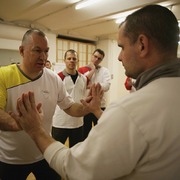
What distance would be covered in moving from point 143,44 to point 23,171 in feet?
4.07

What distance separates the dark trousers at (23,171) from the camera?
1406 mm

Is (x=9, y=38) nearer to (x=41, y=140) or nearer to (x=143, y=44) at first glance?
(x=41, y=140)

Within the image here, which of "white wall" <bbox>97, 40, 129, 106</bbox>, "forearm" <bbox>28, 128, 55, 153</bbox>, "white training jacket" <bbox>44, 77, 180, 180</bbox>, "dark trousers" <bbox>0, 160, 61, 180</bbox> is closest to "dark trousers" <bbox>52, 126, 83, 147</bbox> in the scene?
"dark trousers" <bbox>0, 160, 61, 180</bbox>

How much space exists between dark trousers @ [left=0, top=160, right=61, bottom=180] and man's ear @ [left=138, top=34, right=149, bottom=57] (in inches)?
45.9

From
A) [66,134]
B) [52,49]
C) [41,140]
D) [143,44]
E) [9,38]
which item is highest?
[9,38]

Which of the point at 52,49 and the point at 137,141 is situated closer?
the point at 137,141

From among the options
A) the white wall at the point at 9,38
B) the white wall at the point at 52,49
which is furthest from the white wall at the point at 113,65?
the white wall at the point at 9,38

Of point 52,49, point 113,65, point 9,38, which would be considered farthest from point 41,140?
point 113,65

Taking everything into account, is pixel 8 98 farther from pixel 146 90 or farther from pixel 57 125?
pixel 57 125

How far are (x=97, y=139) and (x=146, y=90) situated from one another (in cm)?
25

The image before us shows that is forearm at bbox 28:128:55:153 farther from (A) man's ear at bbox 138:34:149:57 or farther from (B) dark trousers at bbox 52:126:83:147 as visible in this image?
(B) dark trousers at bbox 52:126:83:147

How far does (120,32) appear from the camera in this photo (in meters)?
0.85

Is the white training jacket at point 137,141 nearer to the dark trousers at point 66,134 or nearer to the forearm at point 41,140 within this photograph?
the forearm at point 41,140

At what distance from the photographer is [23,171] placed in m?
1.44
